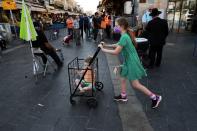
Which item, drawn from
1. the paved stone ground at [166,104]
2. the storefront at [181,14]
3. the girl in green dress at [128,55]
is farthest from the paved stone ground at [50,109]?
the storefront at [181,14]

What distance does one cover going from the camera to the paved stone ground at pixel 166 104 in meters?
3.60

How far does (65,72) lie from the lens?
692cm

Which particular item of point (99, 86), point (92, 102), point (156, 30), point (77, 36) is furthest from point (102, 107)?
point (77, 36)

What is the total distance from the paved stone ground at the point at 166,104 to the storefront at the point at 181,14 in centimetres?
1095

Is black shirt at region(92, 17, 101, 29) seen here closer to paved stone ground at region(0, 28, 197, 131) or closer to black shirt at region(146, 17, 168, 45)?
black shirt at region(146, 17, 168, 45)

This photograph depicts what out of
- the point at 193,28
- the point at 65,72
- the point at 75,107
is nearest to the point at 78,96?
the point at 75,107

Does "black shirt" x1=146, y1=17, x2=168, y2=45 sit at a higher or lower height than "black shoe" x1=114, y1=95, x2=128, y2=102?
higher

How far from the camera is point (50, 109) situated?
14.2 feet

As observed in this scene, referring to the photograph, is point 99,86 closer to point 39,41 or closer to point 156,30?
point 156,30

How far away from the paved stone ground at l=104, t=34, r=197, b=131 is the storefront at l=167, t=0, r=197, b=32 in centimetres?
1095

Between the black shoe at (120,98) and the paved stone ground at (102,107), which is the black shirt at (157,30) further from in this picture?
the black shoe at (120,98)

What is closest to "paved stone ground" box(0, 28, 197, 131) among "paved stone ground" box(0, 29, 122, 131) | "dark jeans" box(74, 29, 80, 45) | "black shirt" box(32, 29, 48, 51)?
"paved stone ground" box(0, 29, 122, 131)

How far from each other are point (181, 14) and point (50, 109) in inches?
590

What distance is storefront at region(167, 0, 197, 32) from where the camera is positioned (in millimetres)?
16391
